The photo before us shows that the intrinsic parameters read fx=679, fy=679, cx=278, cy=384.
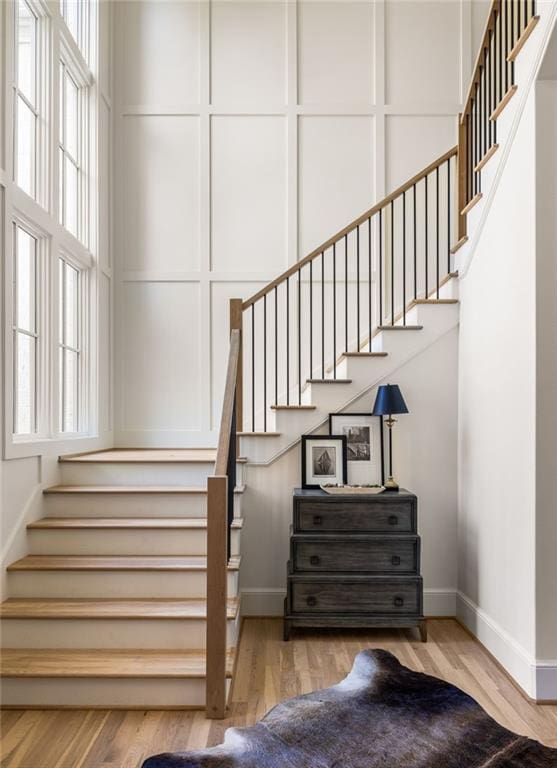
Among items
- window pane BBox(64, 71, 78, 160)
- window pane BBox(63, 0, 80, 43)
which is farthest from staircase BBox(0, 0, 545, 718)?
window pane BBox(63, 0, 80, 43)

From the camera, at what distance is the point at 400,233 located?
5.51 meters

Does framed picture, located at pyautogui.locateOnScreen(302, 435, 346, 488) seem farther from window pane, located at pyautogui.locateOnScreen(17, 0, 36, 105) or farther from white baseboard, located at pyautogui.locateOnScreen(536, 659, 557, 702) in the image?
window pane, located at pyautogui.locateOnScreen(17, 0, 36, 105)

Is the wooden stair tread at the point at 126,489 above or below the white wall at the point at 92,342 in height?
below

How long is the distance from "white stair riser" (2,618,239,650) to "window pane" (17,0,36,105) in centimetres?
300

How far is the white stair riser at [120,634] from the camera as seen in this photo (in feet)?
10.6

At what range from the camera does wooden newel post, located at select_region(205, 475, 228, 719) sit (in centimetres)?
285

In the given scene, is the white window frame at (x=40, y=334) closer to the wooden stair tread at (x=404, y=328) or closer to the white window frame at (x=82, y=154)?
the white window frame at (x=82, y=154)

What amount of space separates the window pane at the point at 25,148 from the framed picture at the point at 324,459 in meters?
2.28

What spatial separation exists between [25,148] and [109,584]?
101 inches

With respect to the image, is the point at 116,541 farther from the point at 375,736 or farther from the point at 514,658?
the point at 514,658

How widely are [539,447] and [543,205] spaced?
3.57ft

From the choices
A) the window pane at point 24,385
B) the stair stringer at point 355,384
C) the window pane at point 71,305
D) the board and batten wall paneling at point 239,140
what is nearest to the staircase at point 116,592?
the stair stringer at point 355,384

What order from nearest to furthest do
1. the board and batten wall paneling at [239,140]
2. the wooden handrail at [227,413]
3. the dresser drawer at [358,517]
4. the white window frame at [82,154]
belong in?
the wooden handrail at [227,413], the dresser drawer at [358,517], the white window frame at [82,154], the board and batten wall paneling at [239,140]

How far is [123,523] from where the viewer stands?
3822mm
